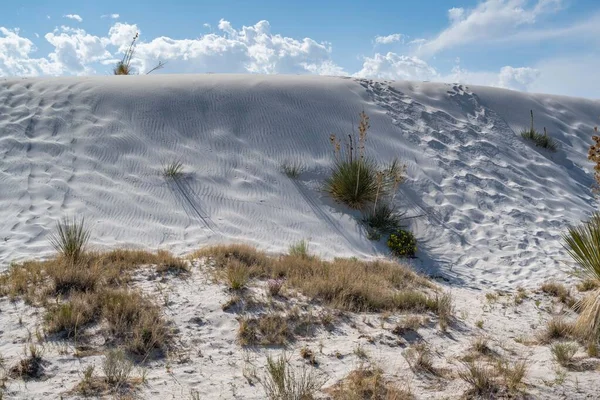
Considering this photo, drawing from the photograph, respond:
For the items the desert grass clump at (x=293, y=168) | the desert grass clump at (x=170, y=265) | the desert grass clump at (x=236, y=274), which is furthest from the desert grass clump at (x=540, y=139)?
the desert grass clump at (x=170, y=265)

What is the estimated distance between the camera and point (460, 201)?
10.4 metres

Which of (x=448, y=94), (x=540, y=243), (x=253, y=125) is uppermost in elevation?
(x=448, y=94)

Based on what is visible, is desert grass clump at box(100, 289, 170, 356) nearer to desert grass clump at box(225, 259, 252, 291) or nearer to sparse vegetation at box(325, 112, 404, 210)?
desert grass clump at box(225, 259, 252, 291)

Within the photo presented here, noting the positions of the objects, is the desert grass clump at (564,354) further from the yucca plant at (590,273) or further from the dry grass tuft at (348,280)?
the dry grass tuft at (348,280)

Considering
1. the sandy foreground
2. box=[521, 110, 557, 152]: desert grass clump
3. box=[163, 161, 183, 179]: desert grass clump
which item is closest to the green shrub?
the sandy foreground

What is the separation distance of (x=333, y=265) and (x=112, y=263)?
2.73 m

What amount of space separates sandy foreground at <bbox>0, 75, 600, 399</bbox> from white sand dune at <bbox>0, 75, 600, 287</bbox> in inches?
1.6

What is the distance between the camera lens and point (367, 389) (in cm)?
403

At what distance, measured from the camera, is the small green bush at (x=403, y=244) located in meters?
8.41

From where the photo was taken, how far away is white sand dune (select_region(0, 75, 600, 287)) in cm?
838

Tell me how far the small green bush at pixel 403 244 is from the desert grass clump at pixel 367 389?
4.22m

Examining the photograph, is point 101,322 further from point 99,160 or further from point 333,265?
point 99,160

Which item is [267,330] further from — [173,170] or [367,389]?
[173,170]

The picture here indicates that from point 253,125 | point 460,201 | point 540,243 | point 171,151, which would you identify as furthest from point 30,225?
point 540,243
